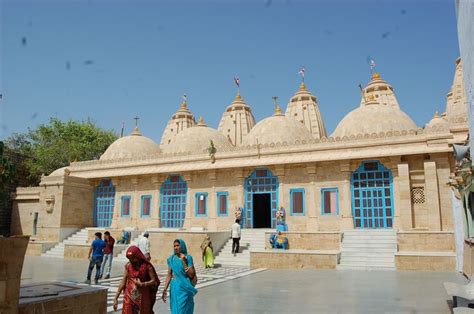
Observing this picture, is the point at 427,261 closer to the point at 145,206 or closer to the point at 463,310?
the point at 463,310

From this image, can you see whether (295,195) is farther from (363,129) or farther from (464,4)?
(464,4)

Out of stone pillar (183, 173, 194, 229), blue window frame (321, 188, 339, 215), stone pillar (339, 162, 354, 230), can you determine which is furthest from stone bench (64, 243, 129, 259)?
stone pillar (339, 162, 354, 230)

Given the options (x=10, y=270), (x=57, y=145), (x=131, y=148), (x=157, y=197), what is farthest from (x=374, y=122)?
(x=57, y=145)

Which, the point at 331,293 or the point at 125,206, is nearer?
the point at 331,293

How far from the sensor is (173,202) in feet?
66.0

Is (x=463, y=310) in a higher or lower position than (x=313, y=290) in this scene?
higher

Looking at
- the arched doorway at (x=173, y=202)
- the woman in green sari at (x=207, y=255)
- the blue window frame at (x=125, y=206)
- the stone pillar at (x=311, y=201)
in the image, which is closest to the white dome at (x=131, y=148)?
the blue window frame at (x=125, y=206)

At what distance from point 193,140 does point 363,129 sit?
33.3ft

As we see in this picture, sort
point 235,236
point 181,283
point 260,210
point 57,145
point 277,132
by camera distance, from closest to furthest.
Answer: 1. point 181,283
2. point 235,236
3. point 260,210
4. point 277,132
5. point 57,145

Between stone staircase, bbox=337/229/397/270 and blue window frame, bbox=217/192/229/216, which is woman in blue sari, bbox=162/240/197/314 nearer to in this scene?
stone staircase, bbox=337/229/397/270

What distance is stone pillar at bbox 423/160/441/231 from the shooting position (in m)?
14.6

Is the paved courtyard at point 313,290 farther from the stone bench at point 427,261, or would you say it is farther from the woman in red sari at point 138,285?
the woman in red sari at point 138,285

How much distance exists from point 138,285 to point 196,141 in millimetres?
19518

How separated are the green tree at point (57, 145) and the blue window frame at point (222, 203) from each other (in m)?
15.6
